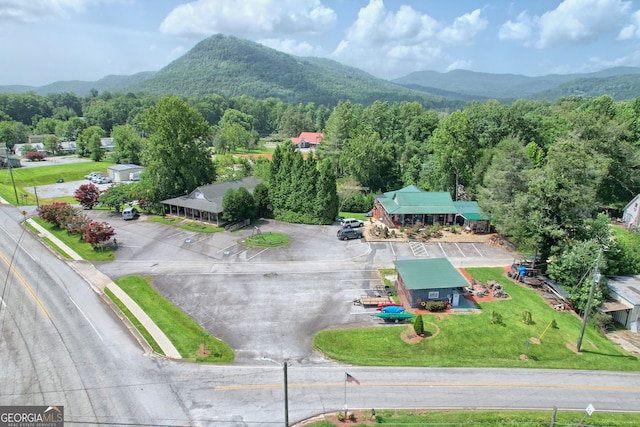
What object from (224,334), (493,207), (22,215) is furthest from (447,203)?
(22,215)

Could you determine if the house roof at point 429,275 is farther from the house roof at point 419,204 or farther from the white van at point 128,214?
the white van at point 128,214

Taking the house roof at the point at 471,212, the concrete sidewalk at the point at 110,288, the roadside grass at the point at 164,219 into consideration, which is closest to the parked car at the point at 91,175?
the roadside grass at the point at 164,219

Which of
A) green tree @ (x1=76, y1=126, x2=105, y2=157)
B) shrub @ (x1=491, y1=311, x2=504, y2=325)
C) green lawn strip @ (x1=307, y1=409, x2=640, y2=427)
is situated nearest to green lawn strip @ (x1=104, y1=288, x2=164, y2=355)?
green lawn strip @ (x1=307, y1=409, x2=640, y2=427)

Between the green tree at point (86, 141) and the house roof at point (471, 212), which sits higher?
the green tree at point (86, 141)

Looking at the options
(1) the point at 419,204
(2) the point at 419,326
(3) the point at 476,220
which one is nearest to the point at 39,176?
(1) the point at 419,204

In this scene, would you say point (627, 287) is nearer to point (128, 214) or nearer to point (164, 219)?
point (164, 219)

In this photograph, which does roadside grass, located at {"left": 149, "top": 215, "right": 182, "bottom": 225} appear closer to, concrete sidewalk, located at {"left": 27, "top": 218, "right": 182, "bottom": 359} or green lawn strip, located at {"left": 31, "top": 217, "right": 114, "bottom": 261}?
green lawn strip, located at {"left": 31, "top": 217, "right": 114, "bottom": 261}

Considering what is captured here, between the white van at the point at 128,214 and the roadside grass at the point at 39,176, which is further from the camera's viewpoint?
the roadside grass at the point at 39,176
